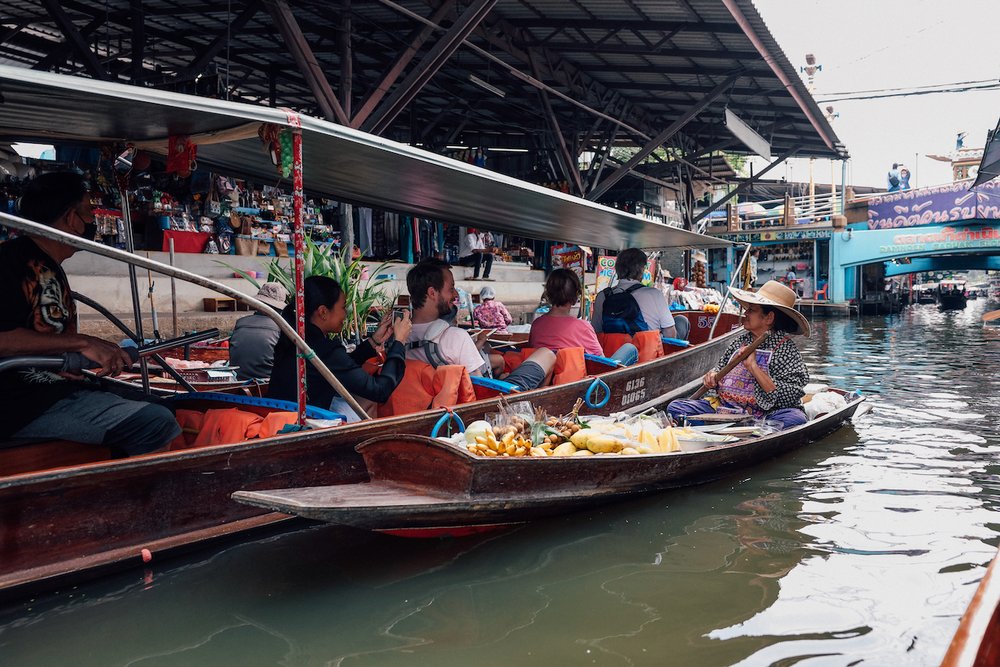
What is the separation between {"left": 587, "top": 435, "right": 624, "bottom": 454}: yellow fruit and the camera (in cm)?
376

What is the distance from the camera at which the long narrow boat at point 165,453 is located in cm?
257

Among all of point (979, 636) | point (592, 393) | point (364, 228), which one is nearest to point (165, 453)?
point (979, 636)

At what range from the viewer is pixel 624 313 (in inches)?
248

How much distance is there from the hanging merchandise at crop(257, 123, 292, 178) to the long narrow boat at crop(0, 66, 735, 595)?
48 mm

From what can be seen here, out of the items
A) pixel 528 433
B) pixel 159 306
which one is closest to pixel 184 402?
pixel 528 433

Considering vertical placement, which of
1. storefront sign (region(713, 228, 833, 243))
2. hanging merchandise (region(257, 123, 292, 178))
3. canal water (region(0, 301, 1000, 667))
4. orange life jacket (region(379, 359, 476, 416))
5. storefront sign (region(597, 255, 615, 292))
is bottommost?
canal water (region(0, 301, 1000, 667))

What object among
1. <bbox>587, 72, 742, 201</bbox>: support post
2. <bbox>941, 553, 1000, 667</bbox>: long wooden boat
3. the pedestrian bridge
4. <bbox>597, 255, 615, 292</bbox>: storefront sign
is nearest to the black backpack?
<bbox>597, 255, 615, 292</bbox>: storefront sign

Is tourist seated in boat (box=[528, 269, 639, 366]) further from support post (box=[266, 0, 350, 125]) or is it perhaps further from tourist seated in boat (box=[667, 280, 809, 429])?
support post (box=[266, 0, 350, 125])

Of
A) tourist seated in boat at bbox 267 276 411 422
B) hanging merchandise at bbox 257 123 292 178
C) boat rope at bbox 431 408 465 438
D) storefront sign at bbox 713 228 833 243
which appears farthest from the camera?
storefront sign at bbox 713 228 833 243

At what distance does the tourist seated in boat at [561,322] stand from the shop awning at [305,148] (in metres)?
0.49

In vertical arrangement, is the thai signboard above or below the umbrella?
above

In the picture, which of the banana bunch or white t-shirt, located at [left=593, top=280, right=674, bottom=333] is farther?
white t-shirt, located at [left=593, top=280, right=674, bottom=333]

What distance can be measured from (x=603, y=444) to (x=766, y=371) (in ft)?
5.51

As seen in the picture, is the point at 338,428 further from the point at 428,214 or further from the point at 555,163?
the point at 555,163
